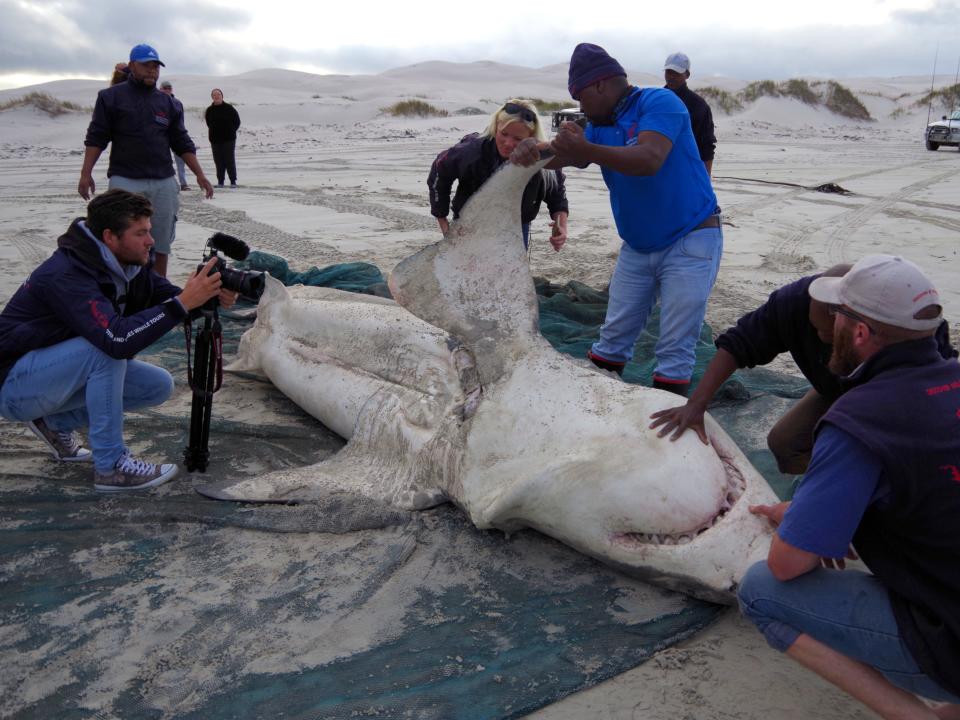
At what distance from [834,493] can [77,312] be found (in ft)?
10.1

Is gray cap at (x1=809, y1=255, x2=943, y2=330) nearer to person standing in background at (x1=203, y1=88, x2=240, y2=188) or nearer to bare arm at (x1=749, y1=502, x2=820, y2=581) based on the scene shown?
bare arm at (x1=749, y1=502, x2=820, y2=581)

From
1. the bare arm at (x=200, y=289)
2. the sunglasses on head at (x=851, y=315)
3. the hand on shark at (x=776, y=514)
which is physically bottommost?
the hand on shark at (x=776, y=514)

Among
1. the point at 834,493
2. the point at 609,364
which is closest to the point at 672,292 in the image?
the point at 609,364

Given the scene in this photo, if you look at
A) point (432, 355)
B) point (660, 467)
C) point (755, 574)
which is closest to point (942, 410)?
point (755, 574)

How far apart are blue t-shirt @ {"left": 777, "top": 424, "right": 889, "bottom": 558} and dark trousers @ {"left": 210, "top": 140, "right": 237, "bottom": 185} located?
1271cm

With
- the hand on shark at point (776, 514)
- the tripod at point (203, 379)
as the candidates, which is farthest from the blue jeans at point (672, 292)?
the tripod at point (203, 379)

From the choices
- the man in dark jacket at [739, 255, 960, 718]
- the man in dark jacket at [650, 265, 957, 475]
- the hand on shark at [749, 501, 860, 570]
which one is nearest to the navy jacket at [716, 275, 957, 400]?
the man in dark jacket at [650, 265, 957, 475]

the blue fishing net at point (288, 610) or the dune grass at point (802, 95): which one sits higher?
the dune grass at point (802, 95)

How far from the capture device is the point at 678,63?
7.22 m

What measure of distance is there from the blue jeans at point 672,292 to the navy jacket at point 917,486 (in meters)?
1.92

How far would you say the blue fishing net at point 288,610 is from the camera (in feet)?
8.05

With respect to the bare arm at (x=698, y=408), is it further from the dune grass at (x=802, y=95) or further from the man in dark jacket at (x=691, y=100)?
the dune grass at (x=802, y=95)

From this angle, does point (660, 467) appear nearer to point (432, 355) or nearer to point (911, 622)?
point (911, 622)

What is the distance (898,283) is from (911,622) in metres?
0.89
